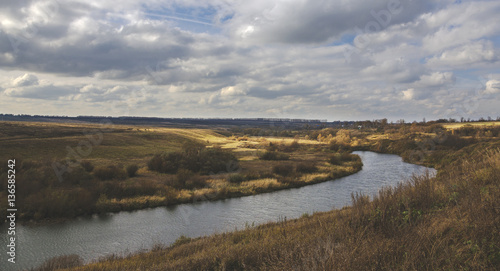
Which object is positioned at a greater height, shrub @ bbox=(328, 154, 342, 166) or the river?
shrub @ bbox=(328, 154, 342, 166)

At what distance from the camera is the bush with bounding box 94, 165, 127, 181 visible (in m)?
29.4

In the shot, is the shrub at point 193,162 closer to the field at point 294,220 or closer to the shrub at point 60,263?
the field at point 294,220

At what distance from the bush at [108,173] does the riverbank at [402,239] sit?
69.0ft

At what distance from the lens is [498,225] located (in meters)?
6.10

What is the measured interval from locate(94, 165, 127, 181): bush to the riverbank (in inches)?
828

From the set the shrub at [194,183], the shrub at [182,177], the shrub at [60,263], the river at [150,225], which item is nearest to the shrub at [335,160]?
the river at [150,225]

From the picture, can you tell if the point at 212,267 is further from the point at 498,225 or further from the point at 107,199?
the point at 107,199

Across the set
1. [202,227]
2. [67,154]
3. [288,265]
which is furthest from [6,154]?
[288,265]

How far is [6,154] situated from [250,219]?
114 feet

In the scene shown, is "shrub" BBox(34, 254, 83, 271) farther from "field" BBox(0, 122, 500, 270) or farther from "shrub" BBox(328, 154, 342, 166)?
"shrub" BBox(328, 154, 342, 166)

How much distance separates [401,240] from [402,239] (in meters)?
0.04

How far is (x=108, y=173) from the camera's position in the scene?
2983 cm

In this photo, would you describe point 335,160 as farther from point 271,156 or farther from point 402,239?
point 402,239

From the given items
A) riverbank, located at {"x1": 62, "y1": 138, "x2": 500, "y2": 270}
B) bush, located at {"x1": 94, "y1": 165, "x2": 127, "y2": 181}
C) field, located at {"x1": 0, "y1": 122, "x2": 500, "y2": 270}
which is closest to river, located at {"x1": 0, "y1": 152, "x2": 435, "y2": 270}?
field, located at {"x1": 0, "y1": 122, "x2": 500, "y2": 270}
